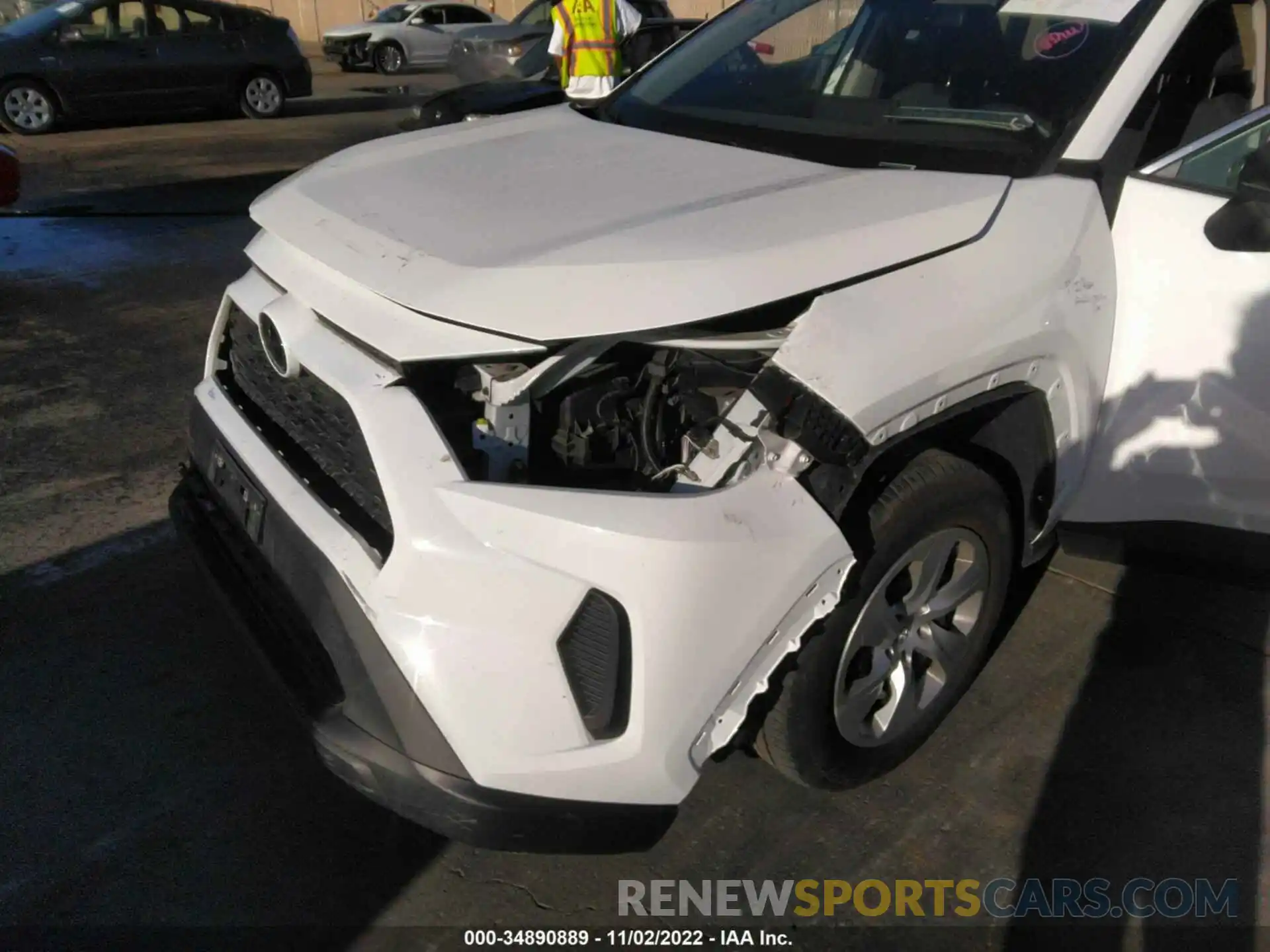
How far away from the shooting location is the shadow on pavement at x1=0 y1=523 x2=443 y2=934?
92.0 inches

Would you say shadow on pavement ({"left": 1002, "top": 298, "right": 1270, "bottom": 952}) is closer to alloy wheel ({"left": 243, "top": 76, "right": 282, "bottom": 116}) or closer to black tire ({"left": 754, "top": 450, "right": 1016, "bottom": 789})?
black tire ({"left": 754, "top": 450, "right": 1016, "bottom": 789})

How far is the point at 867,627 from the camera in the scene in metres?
2.35

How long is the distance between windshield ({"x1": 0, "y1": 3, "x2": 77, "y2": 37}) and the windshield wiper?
1215 cm

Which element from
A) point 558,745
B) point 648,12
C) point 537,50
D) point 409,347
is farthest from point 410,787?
point 648,12

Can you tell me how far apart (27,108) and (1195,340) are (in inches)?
499

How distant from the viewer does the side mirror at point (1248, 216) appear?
7.98ft

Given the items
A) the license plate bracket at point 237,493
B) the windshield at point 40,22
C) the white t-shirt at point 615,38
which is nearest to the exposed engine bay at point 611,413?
the license plate bracket at point 237,493

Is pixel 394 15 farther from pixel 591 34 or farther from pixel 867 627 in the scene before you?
pixel 867 627

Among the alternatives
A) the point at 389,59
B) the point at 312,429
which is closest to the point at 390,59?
the point at 389,59

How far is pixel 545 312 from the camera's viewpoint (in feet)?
6.61

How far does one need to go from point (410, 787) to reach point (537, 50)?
1178 centimetres

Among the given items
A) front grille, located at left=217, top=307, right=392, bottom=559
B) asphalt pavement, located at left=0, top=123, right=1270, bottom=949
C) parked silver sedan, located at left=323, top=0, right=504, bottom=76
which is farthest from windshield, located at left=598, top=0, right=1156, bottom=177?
parked silver sedan, located at left=323, top=0, right=504, bottom=76

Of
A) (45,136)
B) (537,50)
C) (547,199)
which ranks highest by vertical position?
A: (547,199)

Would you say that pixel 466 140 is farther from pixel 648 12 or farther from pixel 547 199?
pixel 648 12
